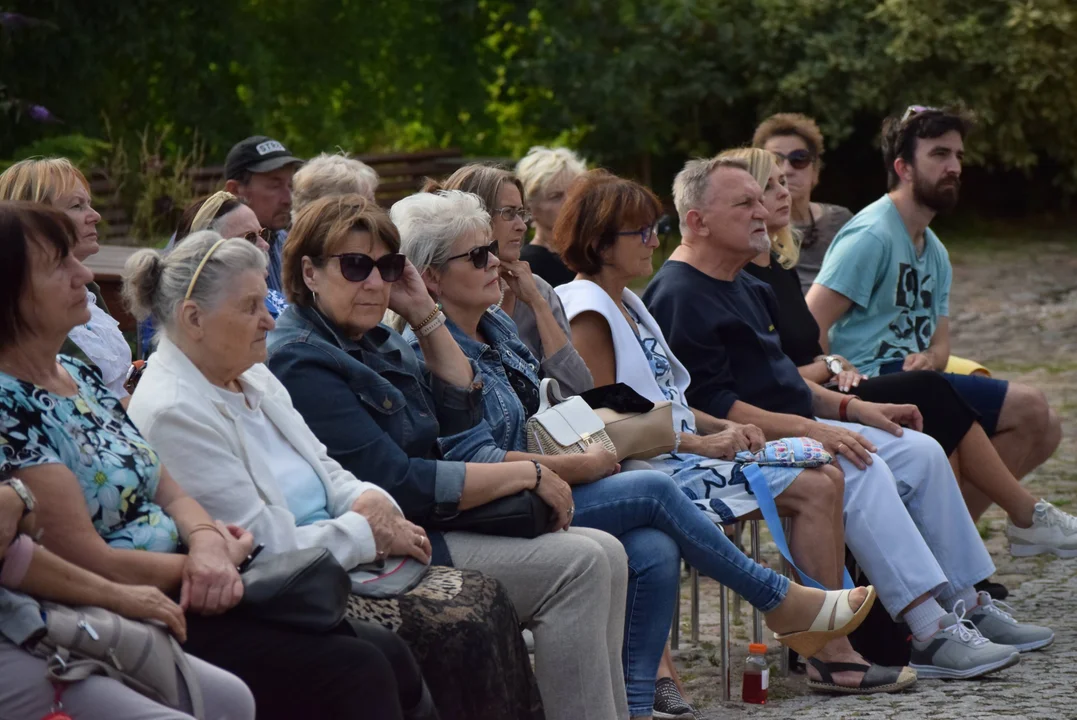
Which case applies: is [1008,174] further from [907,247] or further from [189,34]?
[907,247]

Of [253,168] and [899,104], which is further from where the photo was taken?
[899,104]

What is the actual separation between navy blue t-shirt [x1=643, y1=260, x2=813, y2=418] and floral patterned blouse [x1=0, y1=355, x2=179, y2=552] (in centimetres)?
257

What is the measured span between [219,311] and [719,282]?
2.46 metres

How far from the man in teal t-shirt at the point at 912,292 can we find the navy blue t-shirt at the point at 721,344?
90cm

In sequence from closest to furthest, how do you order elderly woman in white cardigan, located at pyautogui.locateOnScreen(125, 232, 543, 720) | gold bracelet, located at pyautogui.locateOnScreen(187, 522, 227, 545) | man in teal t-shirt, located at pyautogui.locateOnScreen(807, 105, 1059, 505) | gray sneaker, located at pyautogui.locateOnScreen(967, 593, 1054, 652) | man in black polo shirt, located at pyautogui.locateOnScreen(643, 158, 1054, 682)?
gold bracelet, located at pyautogui.locateOnScreen(187, 522, 227, 545) → elderly woman in white cardigan, located at pyautogui.locateOnScreen(125, 232, 543, 720) → man in black polo shirt, located at pyautogui.locateOnScreen(643, 158, 1054, 682) → gray sneaker, located at pyautogui.locateOnScreen(967, 593, 1054, 652) → man in teal t-shirt, located at pyautogui.locateOnScreen(807, 105, 1059, 505)

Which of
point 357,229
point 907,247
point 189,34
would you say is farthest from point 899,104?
point 357,229

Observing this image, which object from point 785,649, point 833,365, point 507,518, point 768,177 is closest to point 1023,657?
point 785,649

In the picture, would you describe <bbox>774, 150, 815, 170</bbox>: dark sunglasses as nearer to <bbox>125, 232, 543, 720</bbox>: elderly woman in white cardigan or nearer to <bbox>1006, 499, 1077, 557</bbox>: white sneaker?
<bbox>1006, 499, 1077, 557</bbox>: white sneaker

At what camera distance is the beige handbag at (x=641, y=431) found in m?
4.91

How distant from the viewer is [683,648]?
596 centimetres

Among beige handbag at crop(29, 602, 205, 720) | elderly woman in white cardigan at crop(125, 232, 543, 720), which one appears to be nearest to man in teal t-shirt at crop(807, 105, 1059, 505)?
elderly woman in white cardigan at crop(125, 232, 543, 720)

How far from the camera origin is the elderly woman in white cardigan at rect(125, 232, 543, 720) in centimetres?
371

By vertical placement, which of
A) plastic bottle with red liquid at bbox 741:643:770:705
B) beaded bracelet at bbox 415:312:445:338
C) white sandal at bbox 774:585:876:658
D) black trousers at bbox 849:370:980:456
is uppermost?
beaded bracelet at bbox 415:312:445:338

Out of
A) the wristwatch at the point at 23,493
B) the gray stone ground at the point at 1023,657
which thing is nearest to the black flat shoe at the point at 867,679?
the gray stone ground at the point at 1023,657
